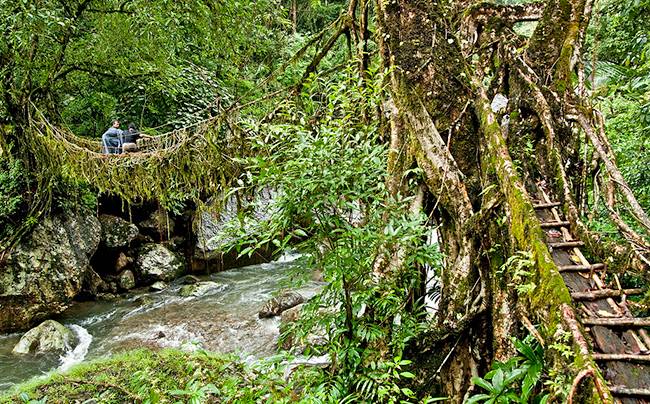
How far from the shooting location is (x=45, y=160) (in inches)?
316

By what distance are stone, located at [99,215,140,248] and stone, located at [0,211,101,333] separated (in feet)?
2.18

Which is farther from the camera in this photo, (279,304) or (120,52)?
(120,52)

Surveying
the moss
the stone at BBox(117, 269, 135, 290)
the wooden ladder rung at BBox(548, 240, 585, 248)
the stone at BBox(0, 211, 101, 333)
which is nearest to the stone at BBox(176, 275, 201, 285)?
the stone at BBox(117, 269, 135, 290)

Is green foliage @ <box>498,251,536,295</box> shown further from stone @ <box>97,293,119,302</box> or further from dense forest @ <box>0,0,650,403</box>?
stone @ <box>97,293,119,302</box>

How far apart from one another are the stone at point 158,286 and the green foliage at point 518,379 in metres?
8.71

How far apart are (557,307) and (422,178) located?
1063mm

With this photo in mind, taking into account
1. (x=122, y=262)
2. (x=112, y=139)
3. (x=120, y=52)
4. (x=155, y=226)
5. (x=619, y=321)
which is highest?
(x=120, y=52)

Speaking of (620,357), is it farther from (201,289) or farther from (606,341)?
(201,289)

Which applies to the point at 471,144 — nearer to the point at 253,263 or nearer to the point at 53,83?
the point at 53,83

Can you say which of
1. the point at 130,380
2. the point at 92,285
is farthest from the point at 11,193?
the point at 130,380

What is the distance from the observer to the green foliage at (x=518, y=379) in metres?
1.54

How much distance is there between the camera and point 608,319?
5.14ft

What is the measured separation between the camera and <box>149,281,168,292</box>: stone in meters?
9.26

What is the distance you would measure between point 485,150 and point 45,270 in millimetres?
8152
